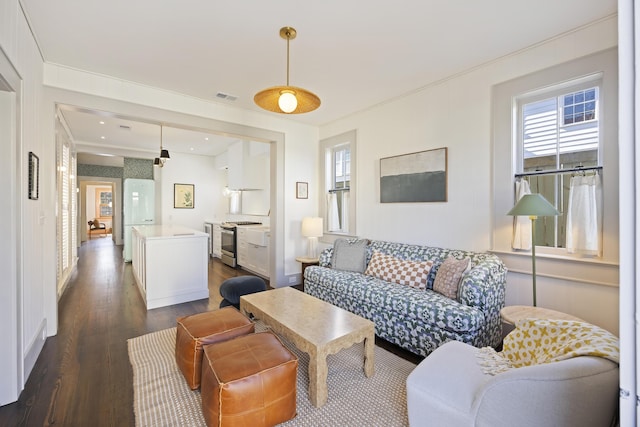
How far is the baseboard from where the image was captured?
2.16m

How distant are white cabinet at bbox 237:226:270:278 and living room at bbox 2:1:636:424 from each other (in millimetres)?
1774

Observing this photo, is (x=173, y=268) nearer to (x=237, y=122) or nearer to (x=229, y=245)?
(x=237, y=122)

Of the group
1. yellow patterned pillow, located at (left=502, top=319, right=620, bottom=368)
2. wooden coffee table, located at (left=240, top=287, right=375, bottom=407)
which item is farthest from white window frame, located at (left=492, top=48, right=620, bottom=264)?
wooden coffee table, located at (left=240, top=287, right=375, bottom=407)

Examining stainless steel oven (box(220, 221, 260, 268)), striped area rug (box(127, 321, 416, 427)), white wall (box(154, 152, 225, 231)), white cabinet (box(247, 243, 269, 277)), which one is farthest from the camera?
white wall (box(154, 152, 225, 231))

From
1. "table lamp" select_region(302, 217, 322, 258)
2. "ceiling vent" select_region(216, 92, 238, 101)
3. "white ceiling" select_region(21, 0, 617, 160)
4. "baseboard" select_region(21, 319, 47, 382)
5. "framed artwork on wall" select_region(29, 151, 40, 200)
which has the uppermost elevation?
"white ceiling" select_region(21, 0, 617, 160)

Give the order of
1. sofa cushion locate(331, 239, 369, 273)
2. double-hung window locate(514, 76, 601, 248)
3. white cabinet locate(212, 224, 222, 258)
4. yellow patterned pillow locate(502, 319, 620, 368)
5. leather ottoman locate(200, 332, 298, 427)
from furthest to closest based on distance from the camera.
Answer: white cabinet locate(212, 224, 222, 258) → sofa cushion locate(331, 239, 369, 273) → double-hung window locate(514, 76, 601, 248) → leather ottoman locate(200, 332, 298, 427) → yellow patterned pillow locate(502, 319, 620, 368)

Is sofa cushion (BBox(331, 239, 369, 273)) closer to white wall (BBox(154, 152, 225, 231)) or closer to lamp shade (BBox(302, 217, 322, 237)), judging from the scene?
lamp shade (BBox(302, 217, 322, 237))

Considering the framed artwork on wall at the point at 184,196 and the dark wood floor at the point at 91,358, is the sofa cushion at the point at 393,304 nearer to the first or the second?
the dark wood floor at the point at 91,358

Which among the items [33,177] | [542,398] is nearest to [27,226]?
[33,177]

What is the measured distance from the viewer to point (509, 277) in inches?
111

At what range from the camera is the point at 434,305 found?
2.39 m

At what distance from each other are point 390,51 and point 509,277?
2.46 metres

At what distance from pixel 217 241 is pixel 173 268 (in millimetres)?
3217

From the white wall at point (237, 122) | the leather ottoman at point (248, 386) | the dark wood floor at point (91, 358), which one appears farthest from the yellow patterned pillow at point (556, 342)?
the white wall at point (237, 122)
